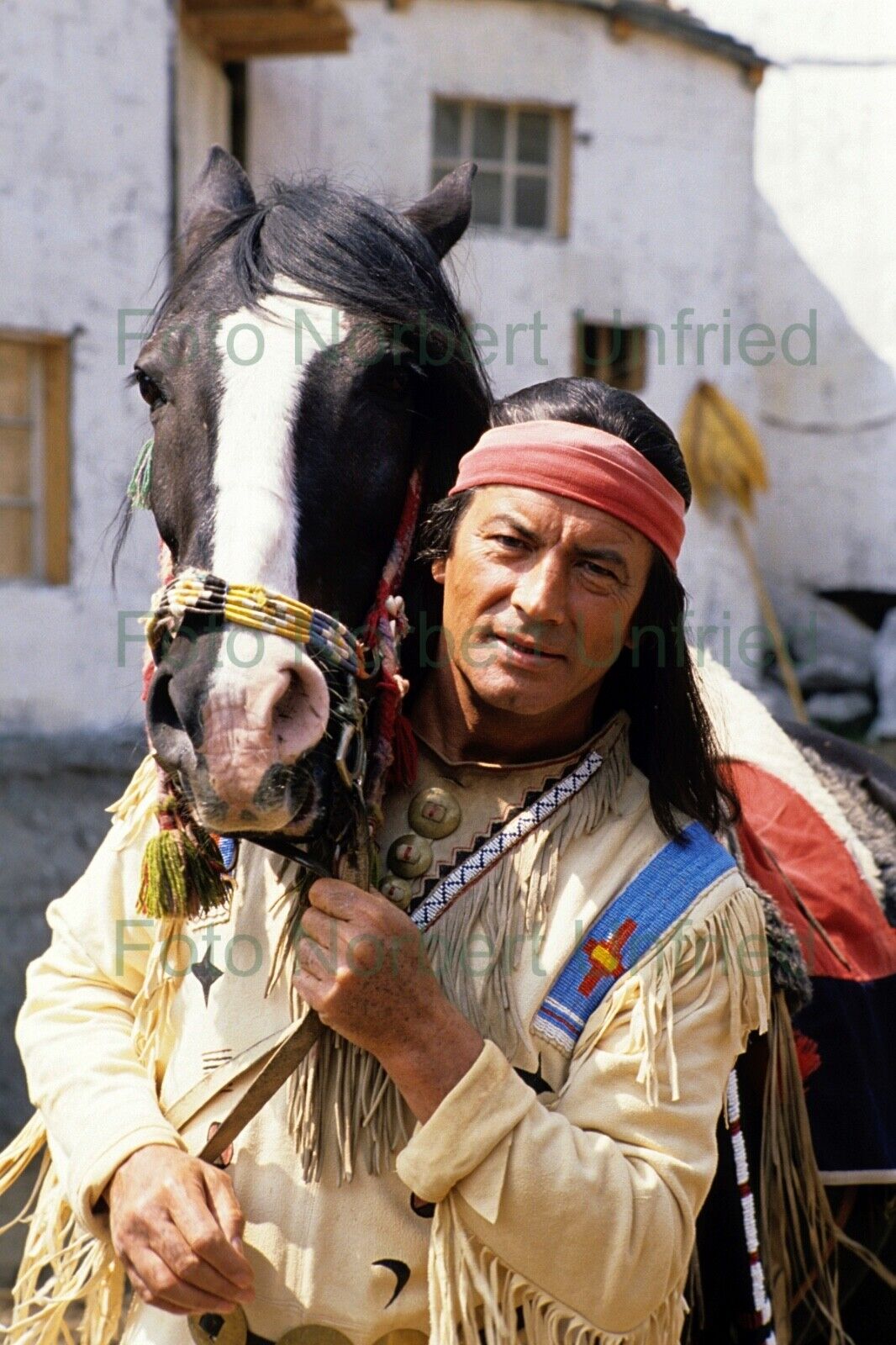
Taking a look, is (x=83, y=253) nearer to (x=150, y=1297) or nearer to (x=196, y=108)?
(x=196, y=108)

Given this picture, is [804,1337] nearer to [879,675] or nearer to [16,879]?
[16,879]

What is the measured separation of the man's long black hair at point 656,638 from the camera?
1.66 m

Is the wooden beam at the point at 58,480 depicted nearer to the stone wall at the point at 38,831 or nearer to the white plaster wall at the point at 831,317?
the stone wall at the point at 38,831

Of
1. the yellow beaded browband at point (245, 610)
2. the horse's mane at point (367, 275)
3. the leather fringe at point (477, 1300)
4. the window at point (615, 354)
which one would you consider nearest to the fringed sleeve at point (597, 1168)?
the leather fringe at point (477, 1300)

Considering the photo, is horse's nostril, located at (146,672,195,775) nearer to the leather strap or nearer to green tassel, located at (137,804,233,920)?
green tassel, located at (137,804,233,920)

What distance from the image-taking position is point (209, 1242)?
4.65 feet

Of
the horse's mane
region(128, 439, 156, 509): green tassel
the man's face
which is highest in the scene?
the horse's mane

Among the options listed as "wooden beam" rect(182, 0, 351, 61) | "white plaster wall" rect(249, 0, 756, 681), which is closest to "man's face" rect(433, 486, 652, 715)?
"wooden beam" rect(182, 0, 351, 61)

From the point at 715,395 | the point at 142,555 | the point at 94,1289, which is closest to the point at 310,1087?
the point at 94,1289

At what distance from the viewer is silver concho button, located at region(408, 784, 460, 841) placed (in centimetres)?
165

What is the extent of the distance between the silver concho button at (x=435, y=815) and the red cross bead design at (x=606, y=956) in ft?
0.67

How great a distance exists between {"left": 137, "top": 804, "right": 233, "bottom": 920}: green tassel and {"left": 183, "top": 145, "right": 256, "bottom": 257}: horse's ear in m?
0.75

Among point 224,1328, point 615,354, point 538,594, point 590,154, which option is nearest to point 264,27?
point 590,154

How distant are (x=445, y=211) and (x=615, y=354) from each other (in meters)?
8.70
